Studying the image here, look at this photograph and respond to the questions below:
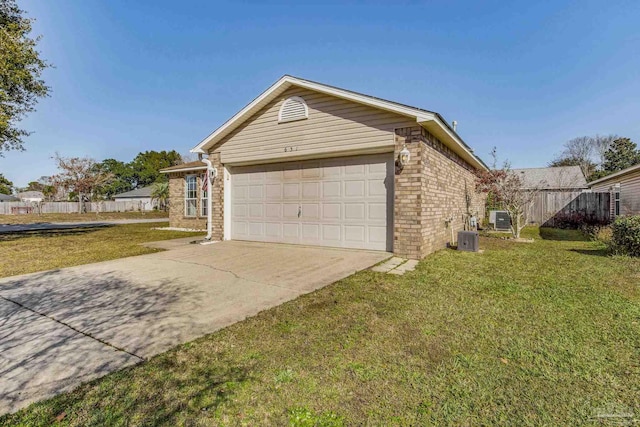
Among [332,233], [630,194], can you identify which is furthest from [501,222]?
[332,233]

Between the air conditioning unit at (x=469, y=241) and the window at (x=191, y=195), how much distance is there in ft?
40.1

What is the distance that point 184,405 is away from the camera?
1948 mm

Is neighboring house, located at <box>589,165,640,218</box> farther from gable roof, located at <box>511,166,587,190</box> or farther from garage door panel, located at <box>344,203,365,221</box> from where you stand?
garage door panel, located at <box>344,203,365,221</box>

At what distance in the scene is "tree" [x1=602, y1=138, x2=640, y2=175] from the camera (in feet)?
114

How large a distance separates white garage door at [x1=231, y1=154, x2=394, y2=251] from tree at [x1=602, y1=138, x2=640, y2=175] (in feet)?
140

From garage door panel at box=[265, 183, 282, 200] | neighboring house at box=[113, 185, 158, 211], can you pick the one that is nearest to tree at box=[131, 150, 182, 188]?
neighboring house at box=[113, 185, 158, 211]

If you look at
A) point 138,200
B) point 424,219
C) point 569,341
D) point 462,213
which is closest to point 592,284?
point 569,341

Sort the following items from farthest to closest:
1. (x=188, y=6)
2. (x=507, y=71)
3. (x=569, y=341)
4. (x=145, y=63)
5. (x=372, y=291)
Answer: (x=145, y=63), (x=507, y=71), (x=188, y=6), (x=372, y=291), (x=569, y=341)

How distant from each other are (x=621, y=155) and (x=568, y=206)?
102 ft

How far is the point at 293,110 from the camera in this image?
331 inches

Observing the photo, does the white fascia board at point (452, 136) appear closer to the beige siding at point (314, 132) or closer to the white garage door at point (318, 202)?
the beige siding at point (314, 132)

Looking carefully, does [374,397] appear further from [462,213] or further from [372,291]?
[462,213]

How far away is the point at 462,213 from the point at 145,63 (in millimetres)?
15288

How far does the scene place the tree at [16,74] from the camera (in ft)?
32.8
